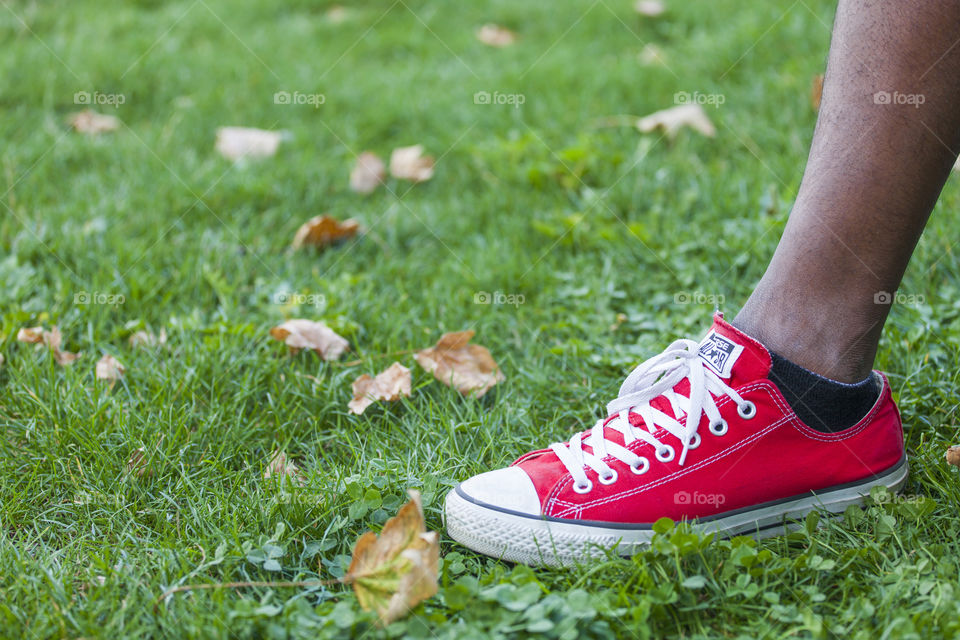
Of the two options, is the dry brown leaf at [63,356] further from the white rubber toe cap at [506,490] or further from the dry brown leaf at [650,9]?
the dry brown leaf at [650,9]

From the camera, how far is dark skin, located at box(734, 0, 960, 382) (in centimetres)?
104

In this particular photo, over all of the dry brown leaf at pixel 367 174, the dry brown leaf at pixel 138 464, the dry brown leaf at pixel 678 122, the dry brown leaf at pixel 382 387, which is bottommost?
the dry brown leaf at pixel 138 464

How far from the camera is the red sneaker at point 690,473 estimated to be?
1.15 m

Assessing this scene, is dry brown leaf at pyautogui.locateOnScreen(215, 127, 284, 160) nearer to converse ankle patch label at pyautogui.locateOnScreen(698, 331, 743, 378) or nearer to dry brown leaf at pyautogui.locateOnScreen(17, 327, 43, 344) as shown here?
dry brown leaf at pyautogui.locateOnScreen(17, 327, 43, 344)

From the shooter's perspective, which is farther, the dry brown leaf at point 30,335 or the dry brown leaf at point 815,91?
the dry brown leaf at point 815,91

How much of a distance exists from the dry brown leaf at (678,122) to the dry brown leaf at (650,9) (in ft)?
3.26

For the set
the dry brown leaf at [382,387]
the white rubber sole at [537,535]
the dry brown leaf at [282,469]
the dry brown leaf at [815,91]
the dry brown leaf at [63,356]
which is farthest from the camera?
the dry brown leaf at [815,91]

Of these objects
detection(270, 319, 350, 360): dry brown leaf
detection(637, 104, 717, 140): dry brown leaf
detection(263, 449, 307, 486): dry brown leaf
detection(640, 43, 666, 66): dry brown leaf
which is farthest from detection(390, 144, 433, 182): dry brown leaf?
detection(263, 449, 307, 486): dry brown leaf

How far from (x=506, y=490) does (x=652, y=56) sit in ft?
7.53

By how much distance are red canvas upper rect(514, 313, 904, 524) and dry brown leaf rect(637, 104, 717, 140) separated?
1.41 meters

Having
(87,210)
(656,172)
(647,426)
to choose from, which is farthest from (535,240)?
(87,210)

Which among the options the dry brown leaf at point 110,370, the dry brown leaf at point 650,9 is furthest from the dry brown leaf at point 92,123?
the dry brown leaf at point 650,9

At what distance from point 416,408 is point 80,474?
602 mm

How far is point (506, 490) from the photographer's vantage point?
1178mm
